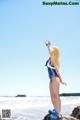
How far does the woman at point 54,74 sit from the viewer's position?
11.9 meters

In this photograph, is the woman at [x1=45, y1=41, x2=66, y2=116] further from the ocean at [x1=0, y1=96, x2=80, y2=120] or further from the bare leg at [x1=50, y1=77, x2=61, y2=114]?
the ocean at [x1=0, y1=96, x2=80, y2=120]

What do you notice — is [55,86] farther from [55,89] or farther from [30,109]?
[30,109]

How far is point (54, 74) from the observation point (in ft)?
39.6

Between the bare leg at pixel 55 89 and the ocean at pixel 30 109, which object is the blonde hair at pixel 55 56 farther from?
the ocean at pixel 30 109

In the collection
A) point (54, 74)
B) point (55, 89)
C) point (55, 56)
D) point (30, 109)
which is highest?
point (55, 56)

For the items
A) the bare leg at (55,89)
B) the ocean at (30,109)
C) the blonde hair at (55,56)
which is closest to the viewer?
the bare leg at (55,89)

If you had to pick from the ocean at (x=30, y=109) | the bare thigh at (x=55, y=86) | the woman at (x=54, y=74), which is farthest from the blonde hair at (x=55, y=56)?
the ocean at (x=30, y=109)

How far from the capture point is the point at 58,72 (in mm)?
12008

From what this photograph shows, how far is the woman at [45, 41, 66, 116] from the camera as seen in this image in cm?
1191

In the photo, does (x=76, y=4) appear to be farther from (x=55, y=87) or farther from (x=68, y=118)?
(x=68, y=118)

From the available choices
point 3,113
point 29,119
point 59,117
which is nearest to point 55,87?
point 59,117

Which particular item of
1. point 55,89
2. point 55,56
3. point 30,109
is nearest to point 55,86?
point 55,89

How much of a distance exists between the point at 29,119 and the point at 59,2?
17708 millimetres

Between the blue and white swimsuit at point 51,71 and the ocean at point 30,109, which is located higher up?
the blue and white swimsuit at point 51,71
